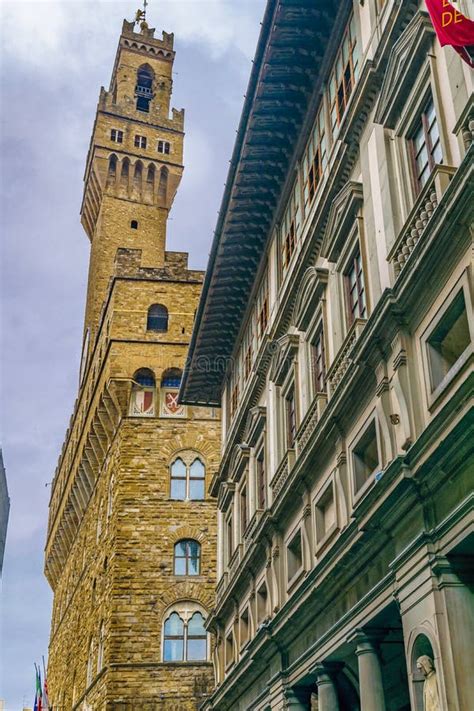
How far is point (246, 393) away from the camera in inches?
1013

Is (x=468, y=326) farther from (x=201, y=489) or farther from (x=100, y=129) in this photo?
(x=100, y=129)

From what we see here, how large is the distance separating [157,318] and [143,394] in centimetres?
386

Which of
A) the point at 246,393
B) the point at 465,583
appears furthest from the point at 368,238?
the point at 246,393

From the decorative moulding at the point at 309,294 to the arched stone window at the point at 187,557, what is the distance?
64.8 feet

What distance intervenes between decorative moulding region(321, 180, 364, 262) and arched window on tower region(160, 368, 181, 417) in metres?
22.8

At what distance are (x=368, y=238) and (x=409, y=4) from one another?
3.82 metres

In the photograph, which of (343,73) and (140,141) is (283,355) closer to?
(343,73)

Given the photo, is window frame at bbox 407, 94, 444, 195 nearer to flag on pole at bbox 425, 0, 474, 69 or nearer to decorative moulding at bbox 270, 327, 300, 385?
flag on pole at bbox 425, 0, 474, 69

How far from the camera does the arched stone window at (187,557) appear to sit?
3775cm

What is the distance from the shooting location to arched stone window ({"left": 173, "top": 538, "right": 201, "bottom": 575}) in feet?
124

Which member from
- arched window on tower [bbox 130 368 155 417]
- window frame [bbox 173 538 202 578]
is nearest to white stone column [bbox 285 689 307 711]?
window frame [bbox 173 538 202 578]

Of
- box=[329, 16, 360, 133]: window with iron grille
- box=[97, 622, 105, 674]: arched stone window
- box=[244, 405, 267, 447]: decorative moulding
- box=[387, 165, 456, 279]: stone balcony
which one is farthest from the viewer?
box=[97, 622, 105, 674]: arched stone window

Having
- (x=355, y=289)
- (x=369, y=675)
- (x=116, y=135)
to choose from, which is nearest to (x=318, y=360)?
(x=355, y=289)

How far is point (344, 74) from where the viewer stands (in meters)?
18.8
